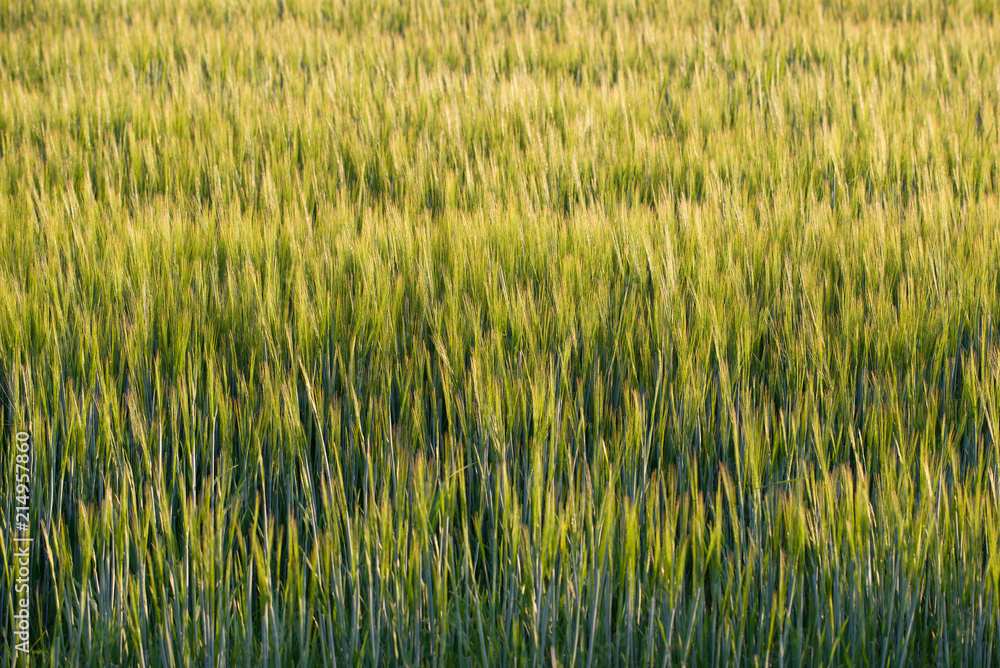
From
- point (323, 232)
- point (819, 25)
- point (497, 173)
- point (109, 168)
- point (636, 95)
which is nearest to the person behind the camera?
point (323, 232)

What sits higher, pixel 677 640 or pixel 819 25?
pixel 819 25

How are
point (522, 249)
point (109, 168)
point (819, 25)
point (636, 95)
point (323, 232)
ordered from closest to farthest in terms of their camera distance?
point (522, 249), point (323, 232), point (109, 168), point (636, 95), point (819, 25)

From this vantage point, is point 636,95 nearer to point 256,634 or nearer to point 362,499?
point 362,499

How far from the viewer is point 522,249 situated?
1.41 m

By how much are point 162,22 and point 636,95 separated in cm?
214

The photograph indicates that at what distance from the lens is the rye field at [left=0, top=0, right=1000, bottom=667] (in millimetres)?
871

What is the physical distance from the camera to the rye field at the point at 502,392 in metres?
0.87

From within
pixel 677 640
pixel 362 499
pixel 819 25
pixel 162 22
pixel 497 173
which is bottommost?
pixel 677 640

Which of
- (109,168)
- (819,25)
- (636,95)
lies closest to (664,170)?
(636,95)

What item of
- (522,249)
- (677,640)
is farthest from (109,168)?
(677,640)

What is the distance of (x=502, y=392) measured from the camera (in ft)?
3.66

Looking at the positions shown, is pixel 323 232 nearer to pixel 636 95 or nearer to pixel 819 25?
pixel 636 95

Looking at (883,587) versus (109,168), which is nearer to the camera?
(883,587)

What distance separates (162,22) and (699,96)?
7.54ft
